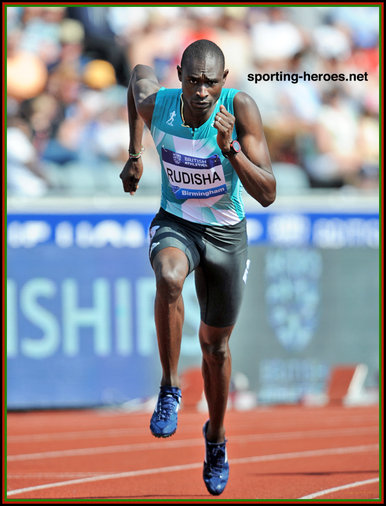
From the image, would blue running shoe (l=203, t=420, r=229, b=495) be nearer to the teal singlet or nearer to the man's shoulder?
the teal singlet

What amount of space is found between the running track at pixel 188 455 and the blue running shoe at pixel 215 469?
1.37ft

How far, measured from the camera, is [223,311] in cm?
542

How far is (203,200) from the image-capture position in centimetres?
531

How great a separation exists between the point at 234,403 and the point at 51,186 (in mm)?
3555

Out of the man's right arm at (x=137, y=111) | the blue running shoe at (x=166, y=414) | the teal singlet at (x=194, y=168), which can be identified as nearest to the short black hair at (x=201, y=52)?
the teal singlet at (x=194, y=168)

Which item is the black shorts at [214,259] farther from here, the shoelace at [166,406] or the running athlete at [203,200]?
the shoelace at [166,406]

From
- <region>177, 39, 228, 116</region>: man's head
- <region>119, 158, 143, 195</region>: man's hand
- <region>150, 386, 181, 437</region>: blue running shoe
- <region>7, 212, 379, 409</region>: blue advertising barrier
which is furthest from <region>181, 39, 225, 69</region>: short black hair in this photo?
<region>7, 212, 379, 409</region>: blue advertising barrier

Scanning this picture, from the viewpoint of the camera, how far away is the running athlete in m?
4.89

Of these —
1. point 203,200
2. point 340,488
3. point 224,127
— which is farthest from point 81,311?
point 224,127

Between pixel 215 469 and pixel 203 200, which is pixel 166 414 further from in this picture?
pixel 203 200

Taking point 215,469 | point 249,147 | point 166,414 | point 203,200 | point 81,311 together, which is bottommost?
point 215,469

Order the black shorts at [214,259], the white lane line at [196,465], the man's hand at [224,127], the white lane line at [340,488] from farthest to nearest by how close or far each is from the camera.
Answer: the white lane line at [196,465], the white lane line at [340,488], the black shorts at [214,259], the man's hand at [224,127]

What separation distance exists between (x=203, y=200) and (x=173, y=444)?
15.2ft

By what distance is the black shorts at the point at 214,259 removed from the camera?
5285mm
